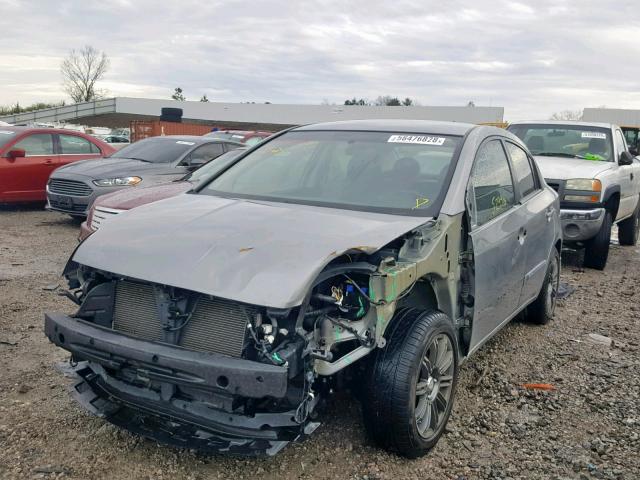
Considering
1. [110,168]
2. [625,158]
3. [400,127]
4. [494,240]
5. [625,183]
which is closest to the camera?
[494,240]

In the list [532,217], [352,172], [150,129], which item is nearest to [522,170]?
[532,217]

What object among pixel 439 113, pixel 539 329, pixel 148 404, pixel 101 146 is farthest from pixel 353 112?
pixel 148 404

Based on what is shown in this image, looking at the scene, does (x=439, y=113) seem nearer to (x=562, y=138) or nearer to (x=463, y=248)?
(x=562, y=138)

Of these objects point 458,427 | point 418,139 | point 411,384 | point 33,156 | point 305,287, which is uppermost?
point 418,139

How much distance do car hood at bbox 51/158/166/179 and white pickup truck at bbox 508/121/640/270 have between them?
571cm

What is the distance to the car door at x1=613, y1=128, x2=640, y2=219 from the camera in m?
8.79

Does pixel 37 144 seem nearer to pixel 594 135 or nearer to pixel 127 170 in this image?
pixel 127 170

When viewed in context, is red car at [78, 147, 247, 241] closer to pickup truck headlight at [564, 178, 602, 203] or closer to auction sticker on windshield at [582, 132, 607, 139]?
pickup truck headlight at [564, 178, 602, 203]

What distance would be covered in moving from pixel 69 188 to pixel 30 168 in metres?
2.15

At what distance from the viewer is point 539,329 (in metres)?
5.58

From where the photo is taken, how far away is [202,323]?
2.88 m

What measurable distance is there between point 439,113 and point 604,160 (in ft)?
108

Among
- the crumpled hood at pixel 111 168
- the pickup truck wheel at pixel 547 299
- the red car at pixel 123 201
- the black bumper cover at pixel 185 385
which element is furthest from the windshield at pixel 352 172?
the crumpled hood at pixel 111 168

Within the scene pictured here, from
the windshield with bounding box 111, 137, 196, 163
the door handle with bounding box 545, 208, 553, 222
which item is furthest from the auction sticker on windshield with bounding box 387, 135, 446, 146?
the windshield with bounding box 111, 137, 196, 163
